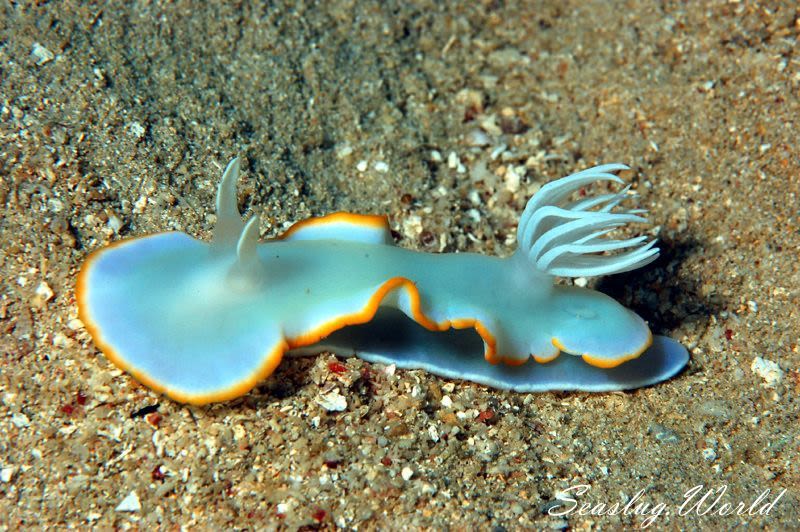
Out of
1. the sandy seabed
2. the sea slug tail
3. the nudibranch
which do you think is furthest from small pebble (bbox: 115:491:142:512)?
the sea slug tail

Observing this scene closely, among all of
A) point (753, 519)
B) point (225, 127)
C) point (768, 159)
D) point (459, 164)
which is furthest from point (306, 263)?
point (768, 159)

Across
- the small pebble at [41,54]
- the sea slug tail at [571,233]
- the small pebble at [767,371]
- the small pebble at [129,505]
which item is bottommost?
the small pebble at [767,371]

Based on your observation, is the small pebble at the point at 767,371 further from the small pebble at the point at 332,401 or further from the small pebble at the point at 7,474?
the small pebble at the point at 7,474

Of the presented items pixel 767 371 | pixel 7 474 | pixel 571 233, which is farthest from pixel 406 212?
pixel 7 474

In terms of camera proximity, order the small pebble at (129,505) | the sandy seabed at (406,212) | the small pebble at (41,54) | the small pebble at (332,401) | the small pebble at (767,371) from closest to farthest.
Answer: the small pebble at (129,505) < the sandy seabed at (406,212) < the small pebble at (332,401) < the small pebble at (767,371) < the small pebble at (41,54)

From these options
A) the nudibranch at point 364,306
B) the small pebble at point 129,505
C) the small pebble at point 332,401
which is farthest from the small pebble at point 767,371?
the small pebble at point 129,505

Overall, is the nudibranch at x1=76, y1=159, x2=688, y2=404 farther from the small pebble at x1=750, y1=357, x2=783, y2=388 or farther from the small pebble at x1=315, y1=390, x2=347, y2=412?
the small pebble at x1=750, y1=357, x2=783, y2=388

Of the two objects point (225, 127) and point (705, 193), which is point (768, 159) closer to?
point (705, 193)
